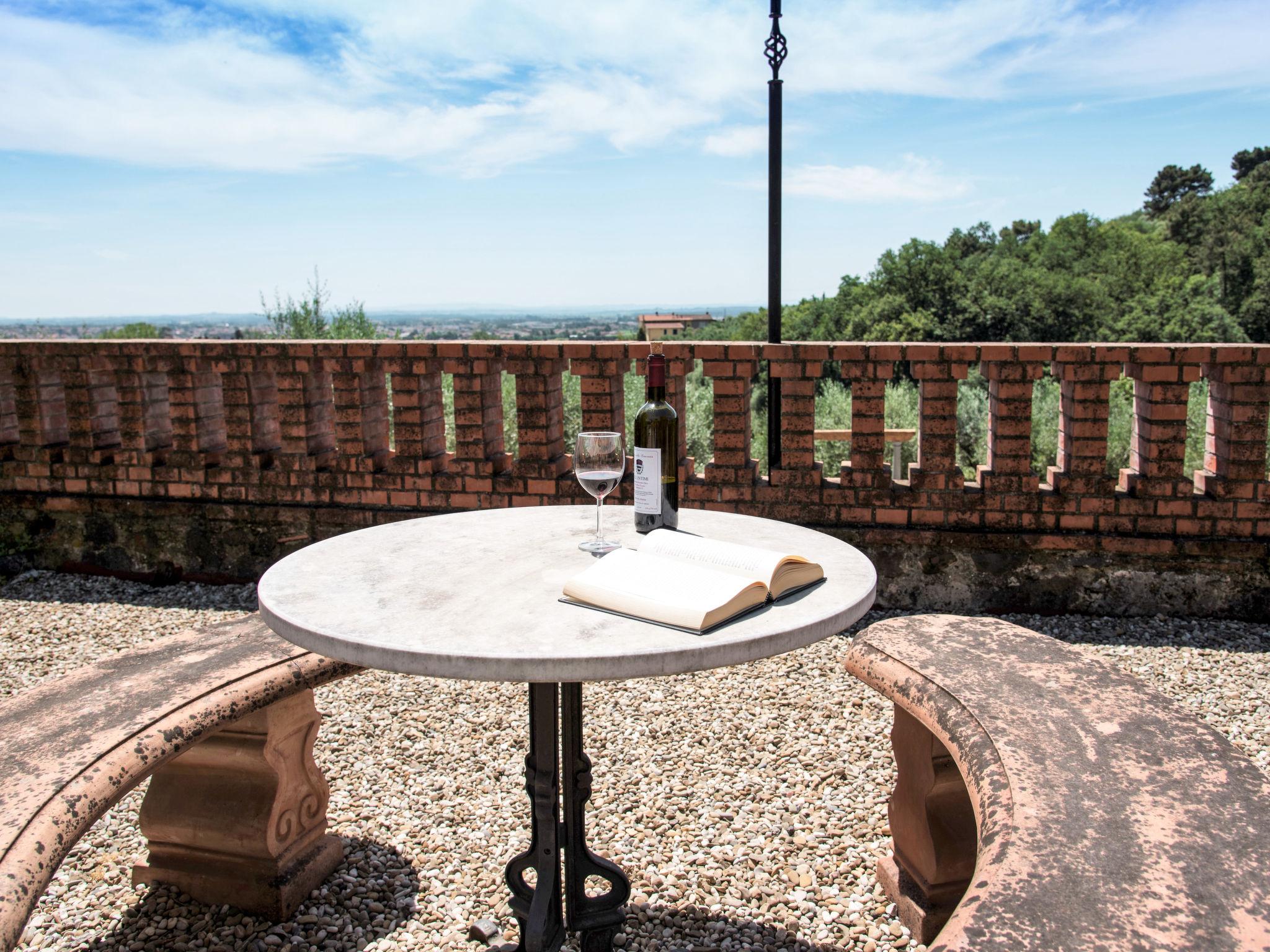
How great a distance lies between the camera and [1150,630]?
438 centimetres

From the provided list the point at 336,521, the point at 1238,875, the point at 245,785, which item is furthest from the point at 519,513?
the point at 336,521

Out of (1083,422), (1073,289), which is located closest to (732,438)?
(1083,422)

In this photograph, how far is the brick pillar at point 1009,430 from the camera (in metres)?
4.46

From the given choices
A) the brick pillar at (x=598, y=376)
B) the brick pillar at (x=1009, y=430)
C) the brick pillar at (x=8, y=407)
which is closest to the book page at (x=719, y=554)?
the brick pillar at (x=598, y=376)

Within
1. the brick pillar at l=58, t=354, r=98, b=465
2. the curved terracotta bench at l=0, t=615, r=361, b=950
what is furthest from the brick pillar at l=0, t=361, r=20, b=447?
the curved terracotta bench at l=0, t=615, r=361, b=950

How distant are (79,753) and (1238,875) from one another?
1969mm

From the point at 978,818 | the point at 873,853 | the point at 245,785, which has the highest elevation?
the point at 978,818

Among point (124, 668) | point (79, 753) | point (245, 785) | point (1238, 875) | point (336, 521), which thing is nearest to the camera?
point (1238, 875)

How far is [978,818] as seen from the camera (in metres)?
1.66

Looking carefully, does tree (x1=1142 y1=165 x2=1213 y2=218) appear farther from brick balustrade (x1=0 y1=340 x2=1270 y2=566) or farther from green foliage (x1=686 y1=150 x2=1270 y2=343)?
brick balustrade (x1=0 y1=340 x2=1270 y2=566)

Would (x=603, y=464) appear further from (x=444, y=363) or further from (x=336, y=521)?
(x=336, y=521)

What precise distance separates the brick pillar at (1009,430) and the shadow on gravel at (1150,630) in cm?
62

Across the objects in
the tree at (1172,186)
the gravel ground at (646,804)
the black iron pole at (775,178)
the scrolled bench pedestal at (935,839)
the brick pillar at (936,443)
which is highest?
the tree at (1172,186)

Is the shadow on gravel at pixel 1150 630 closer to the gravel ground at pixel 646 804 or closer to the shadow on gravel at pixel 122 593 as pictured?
the gravel ground at pixel 646 804
